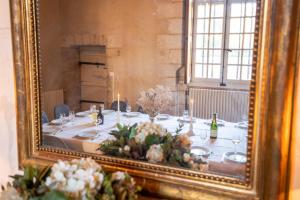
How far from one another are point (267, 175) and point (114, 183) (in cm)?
43

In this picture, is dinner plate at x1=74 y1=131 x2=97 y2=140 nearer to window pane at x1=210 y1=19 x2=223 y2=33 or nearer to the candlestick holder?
the candlestick holder

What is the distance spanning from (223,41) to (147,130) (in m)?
0.39

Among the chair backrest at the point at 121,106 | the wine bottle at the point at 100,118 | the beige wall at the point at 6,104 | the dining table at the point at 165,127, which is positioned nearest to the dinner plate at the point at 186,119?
the dining table at the point at 165,127

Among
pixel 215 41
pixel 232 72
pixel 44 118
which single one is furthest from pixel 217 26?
pixel 44 118

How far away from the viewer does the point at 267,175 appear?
2.83 ft

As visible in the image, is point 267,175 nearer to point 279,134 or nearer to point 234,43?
point 279,134

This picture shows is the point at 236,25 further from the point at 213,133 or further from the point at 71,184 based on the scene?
the point at 71,184

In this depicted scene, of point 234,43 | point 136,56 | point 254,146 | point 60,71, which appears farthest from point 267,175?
point 60,71

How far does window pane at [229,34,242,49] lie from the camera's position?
913mm

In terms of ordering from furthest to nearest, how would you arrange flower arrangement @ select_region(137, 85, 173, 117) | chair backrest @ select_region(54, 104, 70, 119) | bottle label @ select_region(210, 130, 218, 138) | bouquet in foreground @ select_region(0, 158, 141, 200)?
chair backrest @ select_region(54, 104, 70, 119)
flower arrangement @ select_region(137, 85, 173, 117)
bottle label @ select_region(210, 130, 218, 138)
bouquet in foreground @ select_region(0, 158, 141, 200)

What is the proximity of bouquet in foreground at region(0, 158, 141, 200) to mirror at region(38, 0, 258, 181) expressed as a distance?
0.66 feet

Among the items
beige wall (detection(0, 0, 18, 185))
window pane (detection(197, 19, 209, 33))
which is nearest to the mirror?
window pane (detection(197, 19, 209, 33))

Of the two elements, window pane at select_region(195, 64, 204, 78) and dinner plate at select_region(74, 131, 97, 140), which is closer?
window pane at select_region(195, 64, 204, 78)

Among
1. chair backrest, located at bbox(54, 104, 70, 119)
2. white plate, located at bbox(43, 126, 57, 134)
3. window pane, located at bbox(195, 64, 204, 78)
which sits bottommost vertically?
white plate, located at bbox(43, 126, 57, 134)
